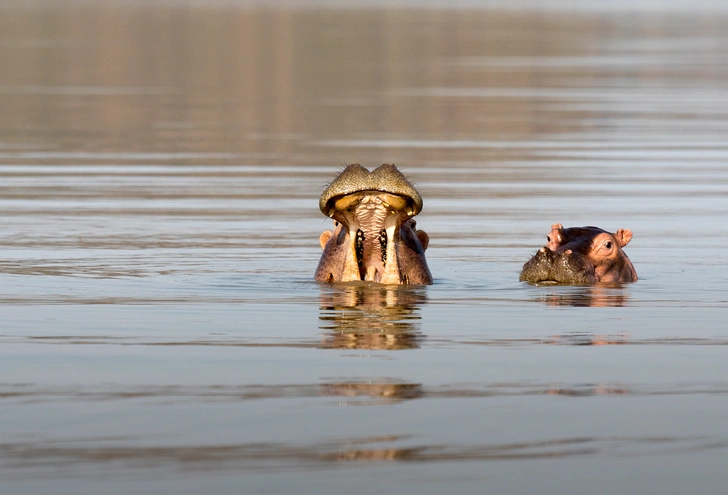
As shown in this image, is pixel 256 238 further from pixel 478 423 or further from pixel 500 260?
pixel 478 423

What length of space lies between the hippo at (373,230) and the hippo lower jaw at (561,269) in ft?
2.96

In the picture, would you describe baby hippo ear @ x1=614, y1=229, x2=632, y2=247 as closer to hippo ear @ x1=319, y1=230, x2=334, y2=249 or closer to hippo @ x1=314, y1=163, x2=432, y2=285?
hippo @ x1=314, y1=163, x2=432, y2=285

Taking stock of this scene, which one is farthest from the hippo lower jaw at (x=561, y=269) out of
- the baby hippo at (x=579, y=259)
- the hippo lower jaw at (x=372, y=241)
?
the hippo lower jaw at (x=372, y=241)

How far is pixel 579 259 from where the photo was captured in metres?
11.9

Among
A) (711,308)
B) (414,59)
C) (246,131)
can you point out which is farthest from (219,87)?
(711,308)

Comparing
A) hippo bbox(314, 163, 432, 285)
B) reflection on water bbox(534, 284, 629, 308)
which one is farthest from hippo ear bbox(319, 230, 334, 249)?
reflection on water bbox(534, 284, 629, 308)

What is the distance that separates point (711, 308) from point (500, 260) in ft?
10.9

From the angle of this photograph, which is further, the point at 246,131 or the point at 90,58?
the point at 90,58

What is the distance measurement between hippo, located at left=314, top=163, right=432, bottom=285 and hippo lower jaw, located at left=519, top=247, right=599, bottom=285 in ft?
2.96

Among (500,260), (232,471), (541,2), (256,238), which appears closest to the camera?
(232,471)

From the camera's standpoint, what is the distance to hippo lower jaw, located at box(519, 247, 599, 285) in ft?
38.9

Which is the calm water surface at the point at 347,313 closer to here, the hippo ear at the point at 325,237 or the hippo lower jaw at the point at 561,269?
the hippo lower jaw at the point at 561,269

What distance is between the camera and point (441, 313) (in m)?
10.3

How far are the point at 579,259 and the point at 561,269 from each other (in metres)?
0.17
